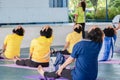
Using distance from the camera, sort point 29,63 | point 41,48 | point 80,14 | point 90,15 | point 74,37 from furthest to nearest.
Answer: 1. point 90,15
2. point 80,14
3. point 74,37
4. point 29,63
5. point 41,48

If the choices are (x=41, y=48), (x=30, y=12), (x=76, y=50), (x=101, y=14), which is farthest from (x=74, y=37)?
(x=101, y=14)

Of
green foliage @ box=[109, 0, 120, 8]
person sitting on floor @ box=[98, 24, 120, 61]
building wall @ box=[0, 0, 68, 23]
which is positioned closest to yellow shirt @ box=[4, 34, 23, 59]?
person sitting on floor @ box=[98, 24, 120, 61]

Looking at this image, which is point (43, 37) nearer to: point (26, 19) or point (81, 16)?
point (81, 16)

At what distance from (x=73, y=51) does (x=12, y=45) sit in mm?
3907

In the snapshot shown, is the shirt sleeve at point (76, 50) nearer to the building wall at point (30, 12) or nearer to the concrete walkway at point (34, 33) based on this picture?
the concrete walkway at point (34, 33)

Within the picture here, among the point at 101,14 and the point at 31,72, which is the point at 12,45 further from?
the point at 101,14

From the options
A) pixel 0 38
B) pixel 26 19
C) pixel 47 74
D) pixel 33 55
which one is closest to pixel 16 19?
pixel 26 19

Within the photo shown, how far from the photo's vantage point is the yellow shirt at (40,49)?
7465 millimetres

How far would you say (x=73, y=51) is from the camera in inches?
207

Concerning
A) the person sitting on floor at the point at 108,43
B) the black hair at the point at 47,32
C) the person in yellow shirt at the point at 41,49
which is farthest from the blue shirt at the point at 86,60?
the person sitting on floor at the point at 108,43

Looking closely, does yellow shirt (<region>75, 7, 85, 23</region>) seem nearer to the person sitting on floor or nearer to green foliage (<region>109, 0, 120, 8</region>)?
the person sitting on floor

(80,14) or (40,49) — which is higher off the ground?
(80,14)

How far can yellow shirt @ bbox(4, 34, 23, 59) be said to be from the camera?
29.1 ft

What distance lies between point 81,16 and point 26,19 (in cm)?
489
